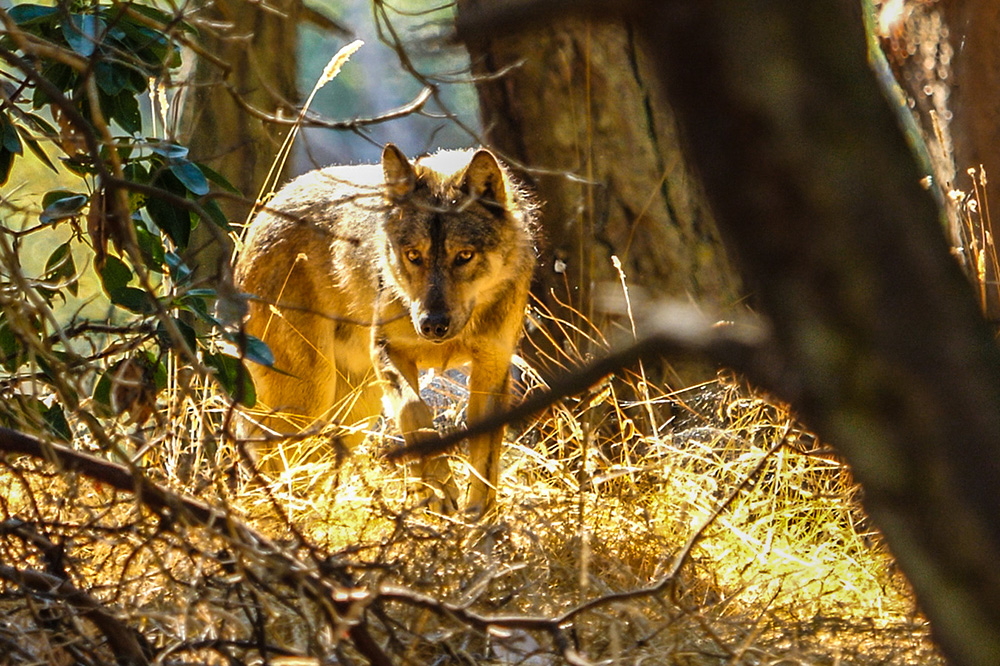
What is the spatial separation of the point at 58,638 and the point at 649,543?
231cm

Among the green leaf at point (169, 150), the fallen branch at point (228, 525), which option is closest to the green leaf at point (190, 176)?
the green leaf at point (169, 150)

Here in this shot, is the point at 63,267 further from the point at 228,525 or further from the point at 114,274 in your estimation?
the point at 228,525

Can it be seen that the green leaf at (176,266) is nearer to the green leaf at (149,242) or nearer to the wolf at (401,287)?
the green leaf at (149,242)

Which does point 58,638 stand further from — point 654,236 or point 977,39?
point 977,39

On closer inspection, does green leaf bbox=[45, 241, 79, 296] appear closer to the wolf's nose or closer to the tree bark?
the wolf's nose

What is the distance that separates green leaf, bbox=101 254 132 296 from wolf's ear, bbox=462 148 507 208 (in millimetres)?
2420

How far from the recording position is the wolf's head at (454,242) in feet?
19.8

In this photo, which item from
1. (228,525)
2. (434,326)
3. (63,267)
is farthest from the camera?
(434,326)

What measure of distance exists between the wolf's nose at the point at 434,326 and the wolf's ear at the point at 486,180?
71 cm

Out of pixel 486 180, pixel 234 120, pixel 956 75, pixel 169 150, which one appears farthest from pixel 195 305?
pixel 956 75

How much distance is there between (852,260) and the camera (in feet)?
4.54

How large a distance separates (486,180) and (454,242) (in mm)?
401

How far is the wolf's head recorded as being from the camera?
19.8 ft

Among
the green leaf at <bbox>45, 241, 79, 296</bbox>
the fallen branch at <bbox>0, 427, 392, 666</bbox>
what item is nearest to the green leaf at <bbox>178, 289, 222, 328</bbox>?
the green leaf at <bbox>45, 241, 79, 296</bbox>
